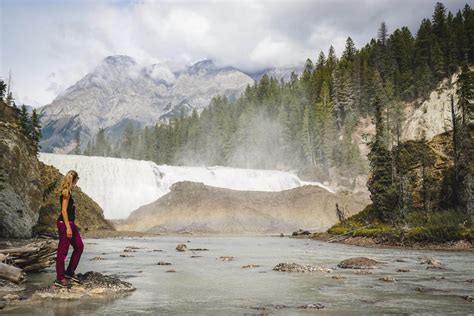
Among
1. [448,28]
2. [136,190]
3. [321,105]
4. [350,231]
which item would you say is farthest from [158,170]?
[448,28]

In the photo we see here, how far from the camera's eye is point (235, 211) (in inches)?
2662

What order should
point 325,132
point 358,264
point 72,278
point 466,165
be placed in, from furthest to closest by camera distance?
point 325,132, point 466,165, point 358,264, point 72,278

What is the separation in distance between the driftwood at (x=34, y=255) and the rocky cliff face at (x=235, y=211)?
4849 centimetres

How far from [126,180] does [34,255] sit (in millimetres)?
61077

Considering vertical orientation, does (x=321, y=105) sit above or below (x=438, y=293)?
above

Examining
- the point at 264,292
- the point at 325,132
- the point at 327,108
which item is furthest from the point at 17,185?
the point at 327,108

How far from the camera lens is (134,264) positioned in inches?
770

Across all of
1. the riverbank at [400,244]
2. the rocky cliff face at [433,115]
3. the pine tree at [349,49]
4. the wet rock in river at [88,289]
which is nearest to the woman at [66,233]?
the wet rock in river at [88,289]

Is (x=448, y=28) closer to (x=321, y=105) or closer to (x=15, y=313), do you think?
(x=321, y=105)

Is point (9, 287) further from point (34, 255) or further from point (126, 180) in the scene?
point (126, 180)

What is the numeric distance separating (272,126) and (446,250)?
330 feet

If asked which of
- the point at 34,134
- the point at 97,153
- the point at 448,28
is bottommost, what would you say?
the point at 34,134

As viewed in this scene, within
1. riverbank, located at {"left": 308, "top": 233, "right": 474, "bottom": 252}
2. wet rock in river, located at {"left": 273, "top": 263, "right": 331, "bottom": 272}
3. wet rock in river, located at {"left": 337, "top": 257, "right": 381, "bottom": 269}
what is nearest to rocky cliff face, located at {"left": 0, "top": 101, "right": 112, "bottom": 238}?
wet rock in river, located at {"left": 273, "top": 263, "right": 331, "bottom": 272}

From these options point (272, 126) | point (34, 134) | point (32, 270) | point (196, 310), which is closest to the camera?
point (196, 310)
